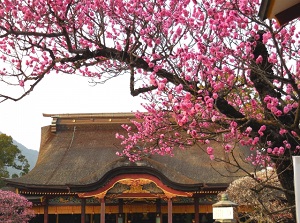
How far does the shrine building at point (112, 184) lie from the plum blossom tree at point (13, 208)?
1.26 feet

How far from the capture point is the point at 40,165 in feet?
65.9

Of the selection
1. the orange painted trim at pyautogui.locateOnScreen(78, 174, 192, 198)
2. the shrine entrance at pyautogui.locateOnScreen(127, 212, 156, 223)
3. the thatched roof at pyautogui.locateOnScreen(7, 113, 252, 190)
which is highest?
the thatched roof at pyautogui.locateOnScreen(7, 113, 252, 190)

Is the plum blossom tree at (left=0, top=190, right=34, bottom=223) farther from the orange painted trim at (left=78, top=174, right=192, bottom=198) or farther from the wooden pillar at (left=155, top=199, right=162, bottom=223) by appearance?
the wooden pillar at (left=155, top=199, right=162, bottom=223)

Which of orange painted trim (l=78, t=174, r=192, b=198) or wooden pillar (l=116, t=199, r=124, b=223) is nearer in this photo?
orange painted trim (l=78, t=174, r=192, b=198)

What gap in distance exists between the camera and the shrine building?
54.5 ft

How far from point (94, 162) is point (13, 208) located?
4.03 metres

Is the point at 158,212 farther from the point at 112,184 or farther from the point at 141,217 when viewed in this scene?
the point at 112,184

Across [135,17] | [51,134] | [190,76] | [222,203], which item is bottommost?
[222,203]

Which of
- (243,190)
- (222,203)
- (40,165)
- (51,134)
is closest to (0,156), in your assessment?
(51,134)

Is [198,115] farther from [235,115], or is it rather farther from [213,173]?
[213,173]

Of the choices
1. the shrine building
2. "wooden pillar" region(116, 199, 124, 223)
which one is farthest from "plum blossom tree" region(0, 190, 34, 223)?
"wooden pillar" region(116, 199, 124, 223)

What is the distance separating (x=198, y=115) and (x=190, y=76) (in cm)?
54

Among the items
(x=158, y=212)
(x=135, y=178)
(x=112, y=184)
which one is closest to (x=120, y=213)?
(x=158, y=212)

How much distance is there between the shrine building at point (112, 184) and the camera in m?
16.6
